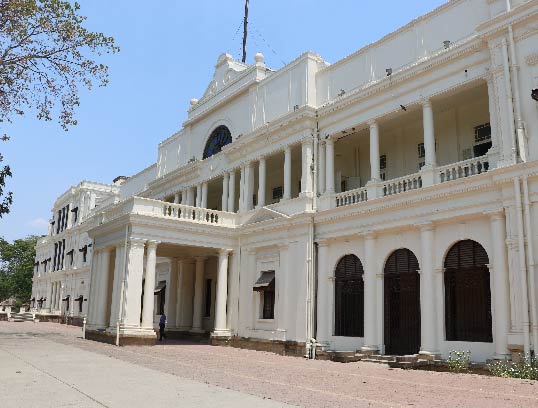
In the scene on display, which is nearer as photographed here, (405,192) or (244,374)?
(244,374)

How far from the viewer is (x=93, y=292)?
1072 inches

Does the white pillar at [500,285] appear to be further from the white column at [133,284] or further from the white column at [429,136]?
the white column at [133,284]

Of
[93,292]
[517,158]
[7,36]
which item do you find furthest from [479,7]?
[93,292]

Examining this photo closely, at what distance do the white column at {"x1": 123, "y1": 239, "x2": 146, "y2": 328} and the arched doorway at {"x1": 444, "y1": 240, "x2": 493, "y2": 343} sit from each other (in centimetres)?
1267

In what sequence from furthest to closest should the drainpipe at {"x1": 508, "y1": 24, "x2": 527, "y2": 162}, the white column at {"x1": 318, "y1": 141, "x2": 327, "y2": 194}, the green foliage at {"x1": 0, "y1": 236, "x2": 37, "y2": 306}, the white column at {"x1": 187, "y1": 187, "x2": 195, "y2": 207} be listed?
the green foliage at {"x1": 0, "y1": 236, "x2": 37, "y2": 306}, the white column at {"x1": 187, "y1": 187, "x2": 195, "y2": 207}, the white column at {"x1": 318, "y1": 141, "x2": 327, "y2": 194}, the drainpipe at {"x1": 508, "y1": 24, "x2": 527, "y2": 162}

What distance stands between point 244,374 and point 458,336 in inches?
278

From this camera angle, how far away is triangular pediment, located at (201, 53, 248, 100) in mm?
29375

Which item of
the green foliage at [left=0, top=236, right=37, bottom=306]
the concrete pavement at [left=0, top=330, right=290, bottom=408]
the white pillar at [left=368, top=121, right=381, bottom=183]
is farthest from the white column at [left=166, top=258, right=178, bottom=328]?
the green foliage at [left=0, top=236, right=37, bottom=306]

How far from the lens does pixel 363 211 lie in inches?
771

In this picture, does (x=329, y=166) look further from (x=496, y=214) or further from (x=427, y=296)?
(x=496, y=214)

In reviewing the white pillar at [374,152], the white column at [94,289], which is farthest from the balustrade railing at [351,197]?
the white column at [94,289]

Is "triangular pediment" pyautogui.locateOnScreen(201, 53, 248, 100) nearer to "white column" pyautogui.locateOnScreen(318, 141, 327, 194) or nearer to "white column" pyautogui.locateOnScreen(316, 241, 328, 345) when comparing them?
"white column" pyautogui.locateOnScreen(318, 141, 327, 194)

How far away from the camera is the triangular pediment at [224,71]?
2938 cm

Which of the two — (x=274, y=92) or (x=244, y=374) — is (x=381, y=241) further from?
(x=274, y=92)
